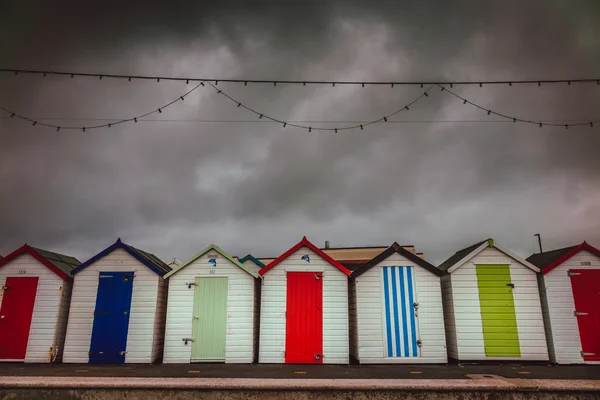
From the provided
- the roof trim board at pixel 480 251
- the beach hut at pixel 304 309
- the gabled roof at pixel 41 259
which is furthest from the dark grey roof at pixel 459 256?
the gabled roof at pixel 41 259

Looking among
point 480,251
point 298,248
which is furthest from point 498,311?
point 298,248

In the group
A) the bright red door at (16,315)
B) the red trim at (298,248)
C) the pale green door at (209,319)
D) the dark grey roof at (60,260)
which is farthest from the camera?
the dark grey roof at (60,260)

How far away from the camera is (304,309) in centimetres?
1244

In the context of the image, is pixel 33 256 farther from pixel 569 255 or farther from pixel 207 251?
pixel 569 255

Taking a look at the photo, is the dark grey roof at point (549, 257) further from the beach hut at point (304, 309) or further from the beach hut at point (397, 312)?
the beach hut at point (304, 309)

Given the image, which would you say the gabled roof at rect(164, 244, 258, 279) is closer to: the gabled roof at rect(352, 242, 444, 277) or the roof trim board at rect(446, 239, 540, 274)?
the gabled roof at rect(352, 242, 444, 277)

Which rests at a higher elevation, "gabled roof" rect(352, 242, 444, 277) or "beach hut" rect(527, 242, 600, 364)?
"gabled roof" rect(352, 242, 444, 277)

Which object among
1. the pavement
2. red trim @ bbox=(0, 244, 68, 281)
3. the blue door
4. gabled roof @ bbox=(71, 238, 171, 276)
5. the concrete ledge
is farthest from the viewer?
red trim @ bbox=(0, 244, 68, 281)

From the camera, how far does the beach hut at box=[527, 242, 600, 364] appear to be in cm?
1191

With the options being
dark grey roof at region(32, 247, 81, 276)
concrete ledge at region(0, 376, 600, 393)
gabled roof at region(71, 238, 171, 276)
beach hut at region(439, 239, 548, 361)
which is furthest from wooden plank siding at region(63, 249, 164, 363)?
beach hut at region(439, 239, 548, 361)

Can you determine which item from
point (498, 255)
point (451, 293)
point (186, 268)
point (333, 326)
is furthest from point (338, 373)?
point (498, 255)

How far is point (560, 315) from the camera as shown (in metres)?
12.2

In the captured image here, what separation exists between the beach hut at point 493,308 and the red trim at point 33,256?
13507mm

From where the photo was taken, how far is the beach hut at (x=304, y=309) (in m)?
12.1
